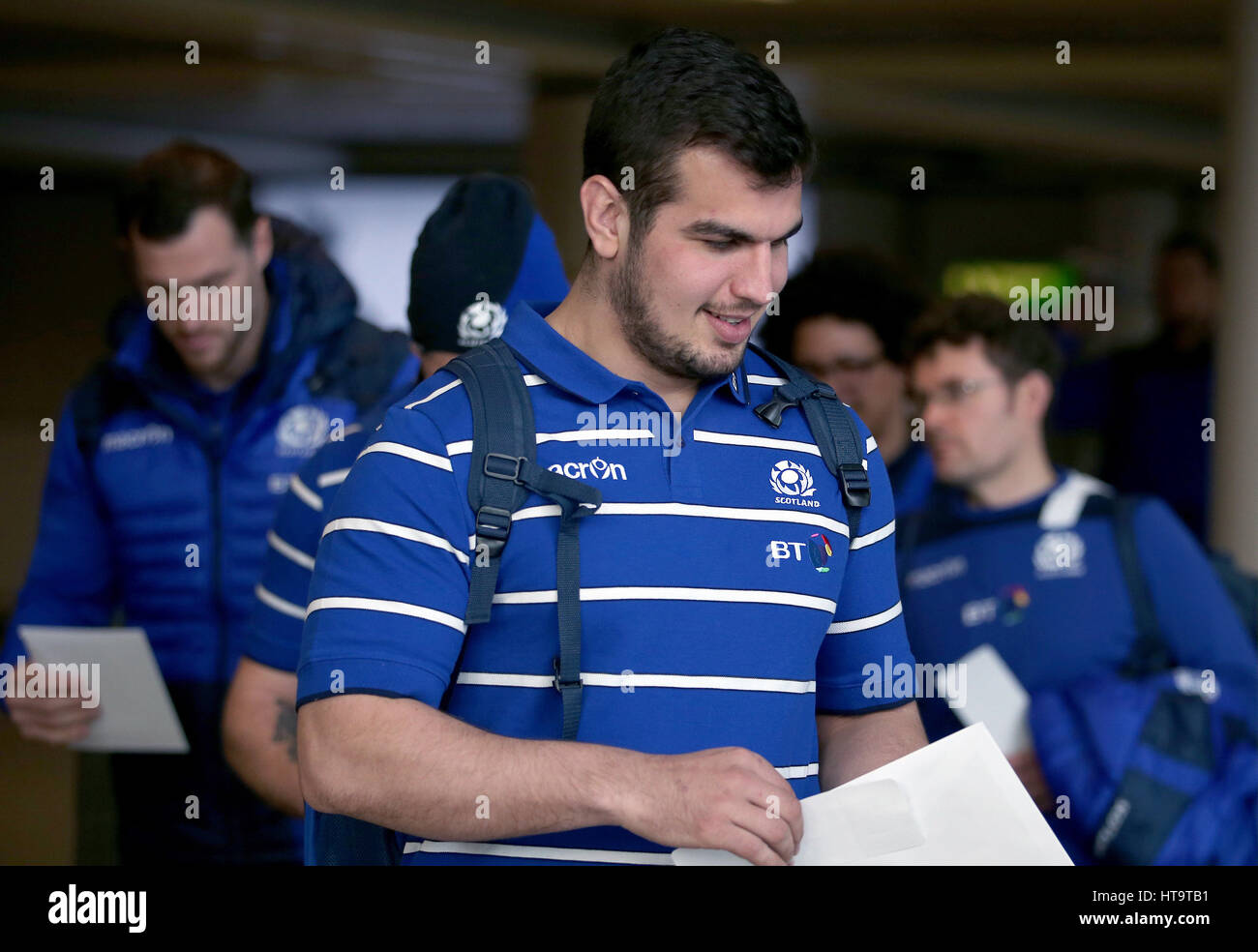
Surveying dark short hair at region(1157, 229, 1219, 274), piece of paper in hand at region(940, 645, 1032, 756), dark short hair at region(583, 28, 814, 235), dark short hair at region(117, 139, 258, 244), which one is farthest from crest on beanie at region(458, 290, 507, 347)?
dark short hair at region(1157, 229, 1219, 274)

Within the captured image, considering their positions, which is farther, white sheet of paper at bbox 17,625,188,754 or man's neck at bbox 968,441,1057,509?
man's neck at bbox 968,441,1057,509

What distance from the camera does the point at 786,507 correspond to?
1477 mm

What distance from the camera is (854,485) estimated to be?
1.51 metres

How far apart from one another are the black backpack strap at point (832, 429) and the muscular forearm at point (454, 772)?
0.41 meters

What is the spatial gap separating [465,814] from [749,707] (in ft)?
1.03

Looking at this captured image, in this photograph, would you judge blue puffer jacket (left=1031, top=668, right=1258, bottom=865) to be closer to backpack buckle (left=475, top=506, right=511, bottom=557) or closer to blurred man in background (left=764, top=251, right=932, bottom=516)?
blurred man in background (left=764, top=251, right=932, bottom=516)

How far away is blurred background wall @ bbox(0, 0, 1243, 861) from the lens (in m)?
4.38

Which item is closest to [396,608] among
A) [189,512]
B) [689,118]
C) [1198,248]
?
[689,118]

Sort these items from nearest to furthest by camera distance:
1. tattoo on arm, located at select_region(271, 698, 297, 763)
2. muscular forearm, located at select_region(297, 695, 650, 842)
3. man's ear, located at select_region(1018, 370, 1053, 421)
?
1. muscular forearm, located at select_region(297, 695, 650, 842)
2. tattoo on arm, located at select_region(271, 698, 297, 763)
3. man's ear, located at select_region(1018, 370, 1053, 421)

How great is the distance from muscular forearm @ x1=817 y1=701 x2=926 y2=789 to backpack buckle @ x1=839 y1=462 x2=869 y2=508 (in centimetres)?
25
